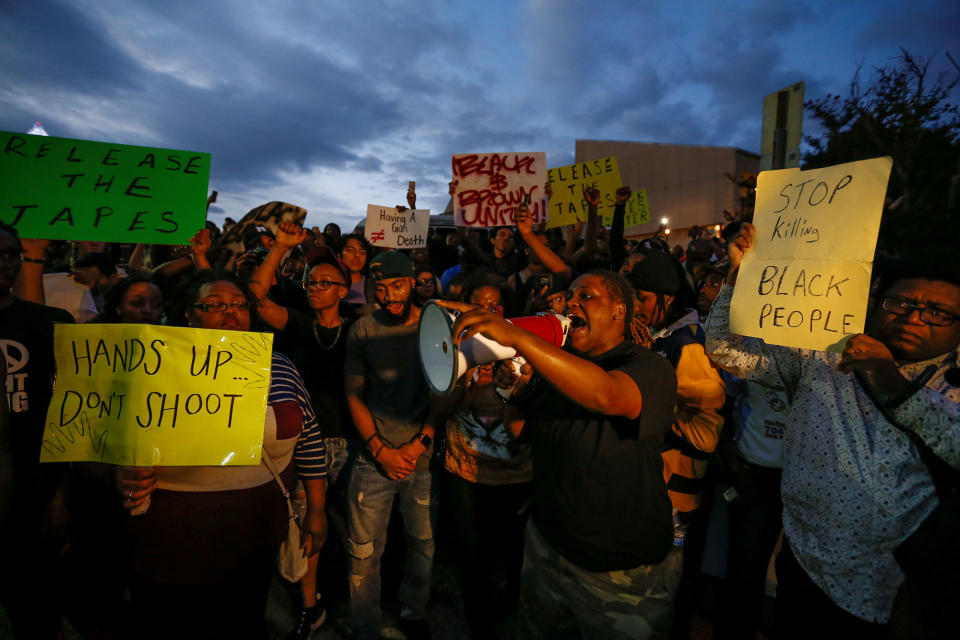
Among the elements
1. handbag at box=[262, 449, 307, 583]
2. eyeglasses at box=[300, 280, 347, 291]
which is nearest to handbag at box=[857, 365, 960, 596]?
handbag at box=[262, 449, 307, 583]

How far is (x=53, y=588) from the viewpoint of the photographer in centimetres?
239

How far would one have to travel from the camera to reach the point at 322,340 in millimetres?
3443

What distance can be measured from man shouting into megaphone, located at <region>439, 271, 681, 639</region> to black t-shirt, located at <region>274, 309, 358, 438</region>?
177 cm

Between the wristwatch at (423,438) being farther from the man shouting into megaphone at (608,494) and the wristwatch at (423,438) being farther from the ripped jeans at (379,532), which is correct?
the man shouting into megaphone at (608,494)

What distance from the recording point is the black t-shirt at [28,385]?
2133 mm

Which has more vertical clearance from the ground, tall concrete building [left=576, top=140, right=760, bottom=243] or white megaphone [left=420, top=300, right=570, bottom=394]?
tall concrete building [left=576, top=140, right=760, bottom=243]

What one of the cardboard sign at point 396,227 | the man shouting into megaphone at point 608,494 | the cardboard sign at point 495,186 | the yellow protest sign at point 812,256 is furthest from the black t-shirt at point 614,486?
the cardboard sign at point 396,227

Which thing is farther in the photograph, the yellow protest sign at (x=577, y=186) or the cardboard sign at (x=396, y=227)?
the cardboard sign at (x=396, y=227)

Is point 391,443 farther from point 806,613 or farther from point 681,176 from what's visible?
point 681,176

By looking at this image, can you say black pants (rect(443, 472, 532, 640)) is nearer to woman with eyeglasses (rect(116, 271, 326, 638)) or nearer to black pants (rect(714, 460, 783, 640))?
woman with eyeglasses (rect(116, 271, 326, 638))

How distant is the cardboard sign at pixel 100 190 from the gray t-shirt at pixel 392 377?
4.07 feet

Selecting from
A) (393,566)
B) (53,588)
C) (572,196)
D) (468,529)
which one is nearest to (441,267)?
(572,196)

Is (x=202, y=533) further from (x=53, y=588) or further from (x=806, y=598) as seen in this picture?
Answer: (x=806, y=598)

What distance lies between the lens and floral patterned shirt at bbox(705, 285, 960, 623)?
167 centimetres
